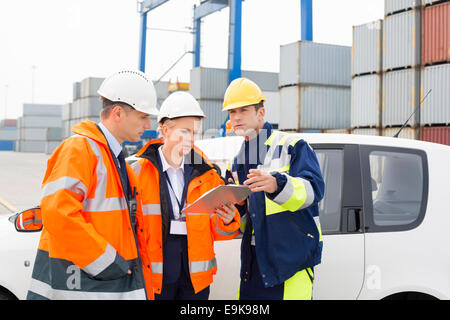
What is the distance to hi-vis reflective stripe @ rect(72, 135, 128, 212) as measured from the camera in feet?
6.69

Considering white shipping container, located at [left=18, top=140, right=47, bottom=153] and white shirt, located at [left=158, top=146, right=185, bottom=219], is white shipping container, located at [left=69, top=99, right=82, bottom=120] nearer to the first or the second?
white shipping container, located at [left=18, top=140, right=47, bottom=153]

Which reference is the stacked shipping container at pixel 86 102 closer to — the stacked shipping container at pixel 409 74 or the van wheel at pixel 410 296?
the stacked shipping container at pixel 409 74

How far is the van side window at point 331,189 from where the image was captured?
316cm

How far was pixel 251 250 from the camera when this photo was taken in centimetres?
258

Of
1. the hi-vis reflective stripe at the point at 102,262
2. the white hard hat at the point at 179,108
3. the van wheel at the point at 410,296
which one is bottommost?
the van wheel at the point at 410,296

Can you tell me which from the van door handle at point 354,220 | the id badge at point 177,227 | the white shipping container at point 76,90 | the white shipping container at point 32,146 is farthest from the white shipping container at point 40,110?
the id badge at point 177,227

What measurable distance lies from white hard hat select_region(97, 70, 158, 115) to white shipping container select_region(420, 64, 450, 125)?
15.5 meters

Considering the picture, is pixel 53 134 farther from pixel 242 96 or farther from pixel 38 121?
pixel 242 96

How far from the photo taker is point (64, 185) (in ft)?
6.28

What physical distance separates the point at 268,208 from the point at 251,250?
0.29 metres

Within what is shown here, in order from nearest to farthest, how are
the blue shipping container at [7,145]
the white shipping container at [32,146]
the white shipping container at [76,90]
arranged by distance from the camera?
the white shipping container at [76,90] < the white shipping container at [32,146] < the blue shipping container at [7,145]

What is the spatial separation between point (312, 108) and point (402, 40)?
586 cm

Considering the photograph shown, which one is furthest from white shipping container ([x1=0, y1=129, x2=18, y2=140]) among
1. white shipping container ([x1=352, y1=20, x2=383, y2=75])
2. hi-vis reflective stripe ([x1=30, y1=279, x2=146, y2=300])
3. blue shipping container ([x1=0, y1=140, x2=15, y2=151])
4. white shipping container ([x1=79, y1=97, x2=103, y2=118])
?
hi-vis reflective stripe ([x1=30, y1=279, x2=146, y2=300])

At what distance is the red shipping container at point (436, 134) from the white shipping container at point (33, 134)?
81585 millimetres
